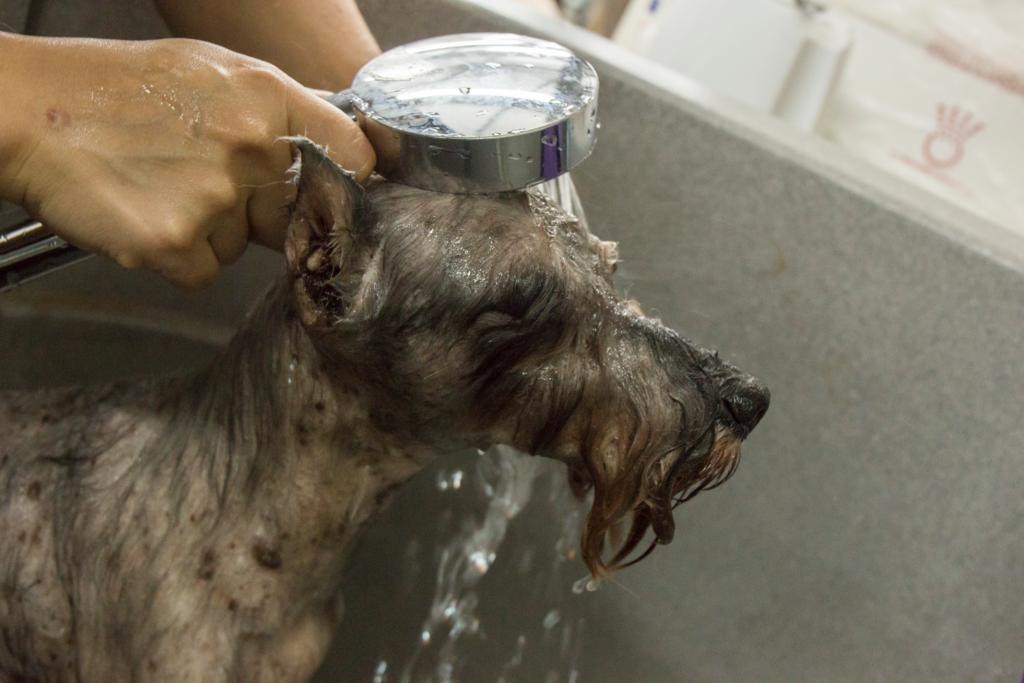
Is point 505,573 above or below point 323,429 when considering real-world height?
below

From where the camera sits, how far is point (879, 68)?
11.5 ft

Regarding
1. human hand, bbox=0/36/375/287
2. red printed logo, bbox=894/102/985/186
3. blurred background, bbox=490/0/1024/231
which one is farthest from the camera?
red printed logo, bbox=894/102/985/186

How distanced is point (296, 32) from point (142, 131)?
2.01 feet

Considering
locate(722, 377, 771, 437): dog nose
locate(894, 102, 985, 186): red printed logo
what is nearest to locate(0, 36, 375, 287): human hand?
locate(722, 377, 771, 437): dog nose

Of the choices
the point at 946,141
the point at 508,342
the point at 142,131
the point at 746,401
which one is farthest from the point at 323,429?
the point at 946,141

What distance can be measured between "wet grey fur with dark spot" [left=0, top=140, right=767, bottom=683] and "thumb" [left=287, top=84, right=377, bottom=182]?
0.15 ft

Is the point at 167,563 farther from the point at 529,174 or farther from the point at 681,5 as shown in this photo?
the point at 681,5

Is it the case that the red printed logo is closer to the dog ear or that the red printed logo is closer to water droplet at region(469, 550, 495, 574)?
water droplet at region(469, 550, 495, 574)

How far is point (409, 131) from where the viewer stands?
101 cm

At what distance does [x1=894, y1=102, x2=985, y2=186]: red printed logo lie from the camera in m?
3.33

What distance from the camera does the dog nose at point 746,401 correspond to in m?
1.17

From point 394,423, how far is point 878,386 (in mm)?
961

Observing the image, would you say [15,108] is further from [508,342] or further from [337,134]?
[508,342]

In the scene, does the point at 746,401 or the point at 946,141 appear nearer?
the point at 746,401
